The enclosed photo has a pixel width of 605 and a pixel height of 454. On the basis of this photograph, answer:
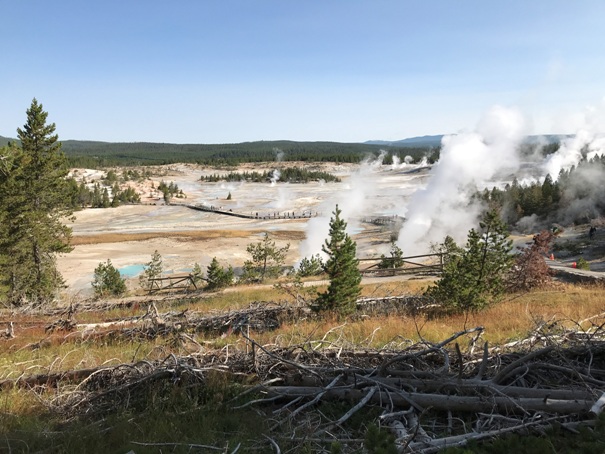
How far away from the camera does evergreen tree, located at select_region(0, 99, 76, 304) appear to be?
20.2 metres

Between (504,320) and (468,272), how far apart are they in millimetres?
3023

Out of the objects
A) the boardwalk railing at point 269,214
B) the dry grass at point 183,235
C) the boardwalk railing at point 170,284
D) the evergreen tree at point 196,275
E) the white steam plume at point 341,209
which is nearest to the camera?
the evergreen tree at point 196,275

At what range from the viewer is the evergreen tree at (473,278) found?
435 inches

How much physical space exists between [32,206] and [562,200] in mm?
55775

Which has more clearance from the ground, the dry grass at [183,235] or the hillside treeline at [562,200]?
the hillside treeline at [562,200]

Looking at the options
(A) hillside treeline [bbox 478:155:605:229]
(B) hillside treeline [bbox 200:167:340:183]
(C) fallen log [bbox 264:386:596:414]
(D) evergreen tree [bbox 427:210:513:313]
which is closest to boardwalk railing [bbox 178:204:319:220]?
(A) hillside treeline [bbox 478:155:605:229]

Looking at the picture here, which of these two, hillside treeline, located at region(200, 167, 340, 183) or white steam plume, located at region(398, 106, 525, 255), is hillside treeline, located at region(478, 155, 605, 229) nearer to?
white steam plume, located at region(398, 106, 525, 255)

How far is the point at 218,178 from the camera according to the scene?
12500cm

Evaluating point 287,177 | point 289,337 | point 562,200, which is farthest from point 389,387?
point 287,177

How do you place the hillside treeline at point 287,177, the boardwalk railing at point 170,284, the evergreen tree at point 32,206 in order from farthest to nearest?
the hillside treeline at point 287,177 → the boardwalk railing at point 170,284 → the evergreen tree at point 32,206

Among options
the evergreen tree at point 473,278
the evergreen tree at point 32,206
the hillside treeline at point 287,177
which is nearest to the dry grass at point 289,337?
the evergreen tree at point 473,278

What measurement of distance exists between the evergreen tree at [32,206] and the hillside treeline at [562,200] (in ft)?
143

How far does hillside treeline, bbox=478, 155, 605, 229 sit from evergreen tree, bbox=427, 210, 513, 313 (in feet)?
126

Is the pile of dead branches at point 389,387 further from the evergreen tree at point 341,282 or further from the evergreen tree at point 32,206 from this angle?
the evergreen tree at point 32,206
